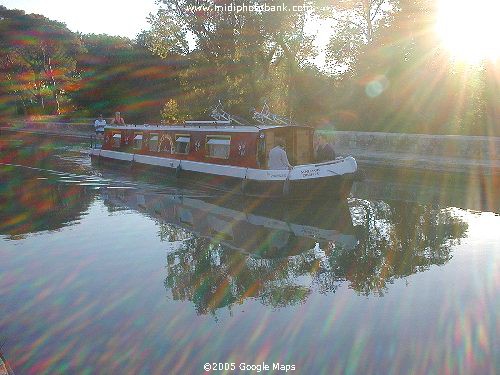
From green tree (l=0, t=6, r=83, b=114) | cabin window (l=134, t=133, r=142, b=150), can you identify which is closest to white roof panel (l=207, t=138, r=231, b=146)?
cabin window (l=134, t=133, r=142, b=150)

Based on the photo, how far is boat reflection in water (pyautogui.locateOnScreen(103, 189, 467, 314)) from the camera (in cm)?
841

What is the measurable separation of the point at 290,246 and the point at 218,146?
311 inches

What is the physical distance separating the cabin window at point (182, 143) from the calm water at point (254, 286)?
4538 mm

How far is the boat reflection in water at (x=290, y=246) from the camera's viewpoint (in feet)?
27.6

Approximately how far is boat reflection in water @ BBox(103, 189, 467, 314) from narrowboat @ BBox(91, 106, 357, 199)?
615 mm

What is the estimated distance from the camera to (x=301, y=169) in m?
15.0

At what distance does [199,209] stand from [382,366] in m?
9.69

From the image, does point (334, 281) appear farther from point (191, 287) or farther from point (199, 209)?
point (199, 209)

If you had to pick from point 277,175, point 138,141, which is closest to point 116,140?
point 138,141

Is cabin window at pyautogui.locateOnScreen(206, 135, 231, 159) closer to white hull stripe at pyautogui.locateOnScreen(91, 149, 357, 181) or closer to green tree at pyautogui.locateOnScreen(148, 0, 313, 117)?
white hull stripe at pyautogui.locateOnScreen(91, 149, 357, 181)

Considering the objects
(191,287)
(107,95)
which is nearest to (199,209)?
(191,287)

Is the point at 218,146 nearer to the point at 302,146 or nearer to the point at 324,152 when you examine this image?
the point at 302,146

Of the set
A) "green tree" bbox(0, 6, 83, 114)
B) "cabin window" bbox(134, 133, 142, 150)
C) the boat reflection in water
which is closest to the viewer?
the boat reflection in water

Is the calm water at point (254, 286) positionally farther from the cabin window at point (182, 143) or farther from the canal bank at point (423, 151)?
the canal bank at point (423, 151)
